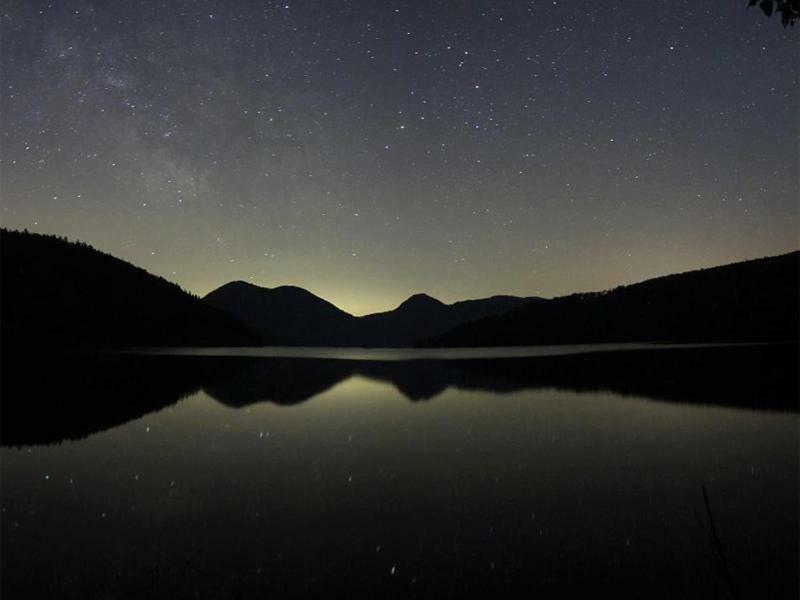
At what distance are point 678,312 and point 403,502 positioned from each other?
531 ft

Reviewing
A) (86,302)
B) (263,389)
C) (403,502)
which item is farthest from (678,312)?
(86,302)

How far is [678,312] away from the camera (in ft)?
495

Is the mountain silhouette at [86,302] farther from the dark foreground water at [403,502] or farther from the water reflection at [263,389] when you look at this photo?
the dark foreground water at [403,502]

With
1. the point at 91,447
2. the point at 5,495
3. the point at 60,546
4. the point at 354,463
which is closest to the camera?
the point at 60,546

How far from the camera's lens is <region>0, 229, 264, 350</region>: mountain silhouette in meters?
138

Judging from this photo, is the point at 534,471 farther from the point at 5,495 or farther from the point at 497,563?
the point at 5,495

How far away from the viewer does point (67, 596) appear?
6.88 m

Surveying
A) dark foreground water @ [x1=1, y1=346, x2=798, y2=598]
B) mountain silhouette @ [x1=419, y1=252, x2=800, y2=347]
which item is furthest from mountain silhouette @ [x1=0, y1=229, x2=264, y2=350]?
dark foreground water @ [x1=1, y1=346, x2=798, y2=598]

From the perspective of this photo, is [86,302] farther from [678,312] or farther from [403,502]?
[678,312]

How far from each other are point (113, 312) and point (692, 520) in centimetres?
17207

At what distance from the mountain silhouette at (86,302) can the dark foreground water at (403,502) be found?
128911 mm

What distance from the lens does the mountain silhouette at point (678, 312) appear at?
13212 centimetres

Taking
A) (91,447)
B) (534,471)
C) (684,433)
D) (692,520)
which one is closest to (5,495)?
(91,447)

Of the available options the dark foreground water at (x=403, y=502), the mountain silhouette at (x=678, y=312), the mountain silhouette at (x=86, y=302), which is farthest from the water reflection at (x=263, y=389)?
the mountain silhouette at (x=86, y=302)
